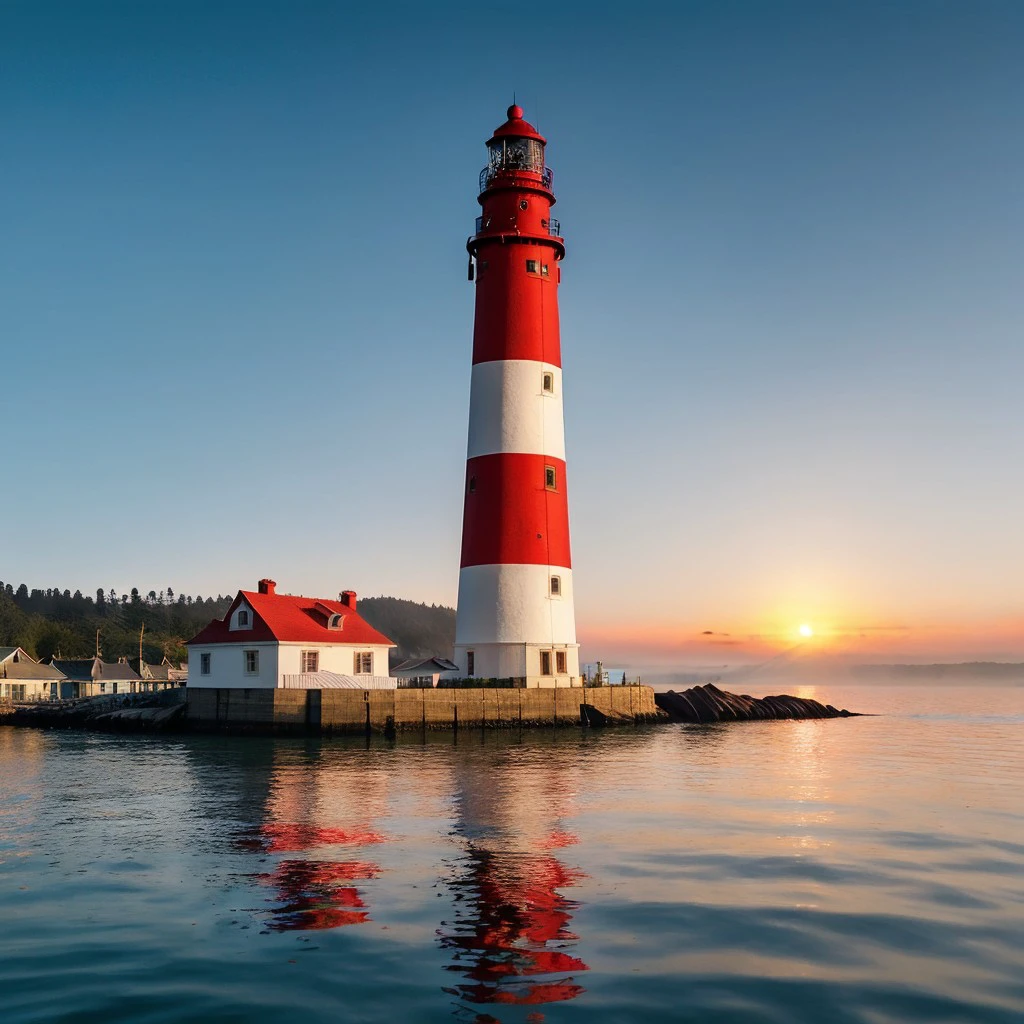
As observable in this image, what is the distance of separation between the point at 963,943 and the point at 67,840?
16750 millimetres

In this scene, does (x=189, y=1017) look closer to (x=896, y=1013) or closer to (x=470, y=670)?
(x=896, y=1013)

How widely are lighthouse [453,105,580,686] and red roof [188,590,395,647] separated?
19.5 ft

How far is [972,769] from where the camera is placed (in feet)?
115

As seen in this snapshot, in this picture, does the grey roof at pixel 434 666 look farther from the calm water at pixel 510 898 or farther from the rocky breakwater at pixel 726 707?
the calm water at pixel 510 898

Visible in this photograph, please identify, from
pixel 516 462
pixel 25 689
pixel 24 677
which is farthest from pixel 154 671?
pixel 516 462

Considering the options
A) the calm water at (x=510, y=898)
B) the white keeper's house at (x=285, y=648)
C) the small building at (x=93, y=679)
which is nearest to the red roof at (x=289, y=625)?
the white keeper's house at (x=285, y=648)

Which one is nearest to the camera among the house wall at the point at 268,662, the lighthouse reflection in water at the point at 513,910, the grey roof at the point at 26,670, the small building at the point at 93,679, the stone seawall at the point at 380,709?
the lighthouse reflection in water at the point at 513,910

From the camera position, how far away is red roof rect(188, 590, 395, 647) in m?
50.2

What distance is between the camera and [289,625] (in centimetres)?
5097

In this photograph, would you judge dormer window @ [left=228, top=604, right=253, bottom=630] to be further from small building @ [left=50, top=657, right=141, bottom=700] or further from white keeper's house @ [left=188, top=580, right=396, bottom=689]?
small building @ [left=50, top=657, right=141, bottom=700]

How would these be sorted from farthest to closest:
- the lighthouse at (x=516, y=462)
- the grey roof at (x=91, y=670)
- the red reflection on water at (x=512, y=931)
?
the grey roof at (x=91, y=670) → the lighthouse at (x=516, y=462) → the red reflection on water at (x=512, y=931)

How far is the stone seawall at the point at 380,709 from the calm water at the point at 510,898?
16301mm

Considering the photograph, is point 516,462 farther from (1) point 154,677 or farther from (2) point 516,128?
(1) point 154,677

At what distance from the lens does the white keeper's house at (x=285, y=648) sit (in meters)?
49.7
